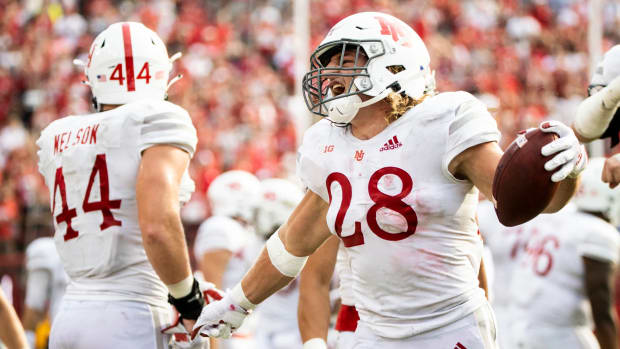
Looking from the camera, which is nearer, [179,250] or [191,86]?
[179,250]

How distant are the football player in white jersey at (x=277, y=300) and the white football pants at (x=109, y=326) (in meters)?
2.54

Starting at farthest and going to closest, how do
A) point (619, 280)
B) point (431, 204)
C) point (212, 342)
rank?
point (619, 280) → point (212, 342) → point (431, 204)

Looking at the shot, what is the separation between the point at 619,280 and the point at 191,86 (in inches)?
309

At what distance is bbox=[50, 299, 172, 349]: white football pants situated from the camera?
129 inches

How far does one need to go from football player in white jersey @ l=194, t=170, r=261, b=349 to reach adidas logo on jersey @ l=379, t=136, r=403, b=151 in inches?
114

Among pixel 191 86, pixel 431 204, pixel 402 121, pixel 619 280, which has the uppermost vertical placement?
pixel 402 121

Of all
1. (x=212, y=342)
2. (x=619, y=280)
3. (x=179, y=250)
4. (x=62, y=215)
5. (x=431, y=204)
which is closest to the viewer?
(x=431, y=204)

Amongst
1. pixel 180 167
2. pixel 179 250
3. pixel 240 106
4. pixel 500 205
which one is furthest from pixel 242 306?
pixel 240 106

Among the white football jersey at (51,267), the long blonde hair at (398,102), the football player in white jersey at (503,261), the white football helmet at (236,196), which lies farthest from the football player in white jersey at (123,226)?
the football player in white jersey at (503,261)

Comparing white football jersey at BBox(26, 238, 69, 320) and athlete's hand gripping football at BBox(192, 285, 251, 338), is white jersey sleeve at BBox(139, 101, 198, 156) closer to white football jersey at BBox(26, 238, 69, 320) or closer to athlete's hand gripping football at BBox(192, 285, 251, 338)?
athlete's hand gripping football at BBox(192, 285, 251, 338)

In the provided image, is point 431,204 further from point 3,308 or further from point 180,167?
point 3,308

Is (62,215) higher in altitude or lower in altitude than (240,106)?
higher

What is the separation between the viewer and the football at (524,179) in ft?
8.17

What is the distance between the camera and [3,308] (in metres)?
3.91
